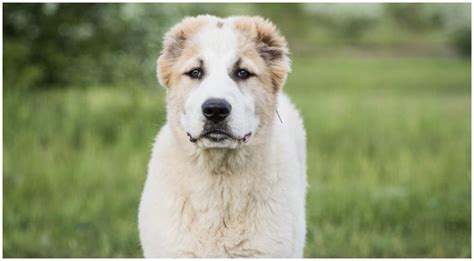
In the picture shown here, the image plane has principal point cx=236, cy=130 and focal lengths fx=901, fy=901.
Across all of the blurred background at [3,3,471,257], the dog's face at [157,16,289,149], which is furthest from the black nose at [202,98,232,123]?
the blurred background at [3,3,471,257]

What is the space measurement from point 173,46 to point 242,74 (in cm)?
47

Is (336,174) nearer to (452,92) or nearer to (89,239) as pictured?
(89,239)

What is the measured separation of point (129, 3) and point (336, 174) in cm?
340

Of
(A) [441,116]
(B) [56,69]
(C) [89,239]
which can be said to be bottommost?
(C) [89,239]

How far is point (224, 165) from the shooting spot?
200 inches

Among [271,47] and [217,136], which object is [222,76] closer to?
[217,136]

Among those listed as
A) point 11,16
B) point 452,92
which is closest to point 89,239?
point 11,16

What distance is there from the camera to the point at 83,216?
8.66 meters

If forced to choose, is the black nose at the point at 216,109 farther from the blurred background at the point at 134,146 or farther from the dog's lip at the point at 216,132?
the blurred background at the point at 134,146

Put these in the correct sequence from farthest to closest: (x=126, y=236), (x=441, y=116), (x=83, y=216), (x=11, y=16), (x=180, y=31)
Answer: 1. (x=441, y=116)
2. (x=11, y=16)
3. (x=83, y=216)
4. (x=126, y=236)
5. (x=180, y=31)

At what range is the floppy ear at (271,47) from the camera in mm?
5027

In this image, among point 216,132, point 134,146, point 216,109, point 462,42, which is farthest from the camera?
point 462,42

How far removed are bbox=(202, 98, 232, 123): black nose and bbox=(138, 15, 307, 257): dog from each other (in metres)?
0.21

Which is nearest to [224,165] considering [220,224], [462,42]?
[220,224]
